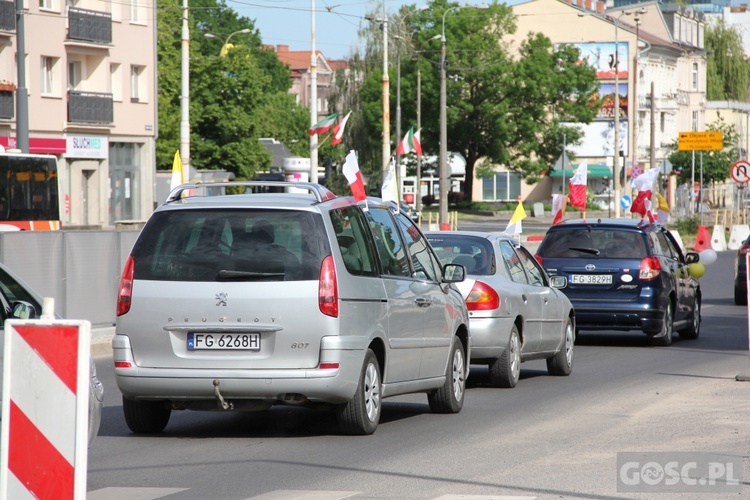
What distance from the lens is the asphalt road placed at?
793 cm

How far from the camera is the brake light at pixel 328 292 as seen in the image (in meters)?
9.52

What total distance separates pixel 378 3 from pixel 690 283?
6476cm

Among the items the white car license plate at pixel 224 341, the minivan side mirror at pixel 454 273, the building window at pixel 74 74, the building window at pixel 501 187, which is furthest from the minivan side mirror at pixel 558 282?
the building window at pixel 501 187

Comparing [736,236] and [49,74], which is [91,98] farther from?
[736,236]

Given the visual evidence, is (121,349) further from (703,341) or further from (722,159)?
(722,159)

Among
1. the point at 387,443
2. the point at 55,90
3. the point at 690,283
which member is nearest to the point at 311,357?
the point at 387,443

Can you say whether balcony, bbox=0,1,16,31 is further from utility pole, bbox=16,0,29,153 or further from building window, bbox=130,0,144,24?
utility pole, bbox=16,0,29,153

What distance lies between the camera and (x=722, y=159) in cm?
9069

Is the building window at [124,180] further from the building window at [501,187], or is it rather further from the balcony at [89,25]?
the building window at [501,187]

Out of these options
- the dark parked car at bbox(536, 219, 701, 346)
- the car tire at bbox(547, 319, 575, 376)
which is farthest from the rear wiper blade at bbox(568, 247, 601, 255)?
the car tire at bbox(547, 319, 575, 376)

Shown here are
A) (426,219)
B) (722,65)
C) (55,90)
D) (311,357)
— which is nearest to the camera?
(311,357)

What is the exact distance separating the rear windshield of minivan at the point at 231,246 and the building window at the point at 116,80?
50805 mm

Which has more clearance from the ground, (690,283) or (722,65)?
(722,65)

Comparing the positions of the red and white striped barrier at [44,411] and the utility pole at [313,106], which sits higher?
the utility pole at [313,106]
